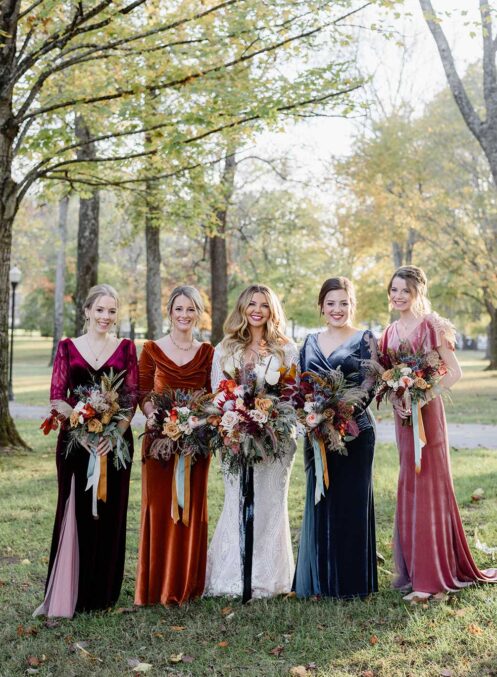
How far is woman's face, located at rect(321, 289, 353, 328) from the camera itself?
5.62 m

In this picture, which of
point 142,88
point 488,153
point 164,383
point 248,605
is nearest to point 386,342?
point 164,383

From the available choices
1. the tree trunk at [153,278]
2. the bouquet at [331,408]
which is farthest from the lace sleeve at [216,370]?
the tree trunk at [153,278]

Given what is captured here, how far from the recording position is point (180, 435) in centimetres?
533

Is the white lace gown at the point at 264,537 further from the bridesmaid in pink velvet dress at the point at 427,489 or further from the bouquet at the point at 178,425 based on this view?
the bridesmaid in pink velvet dress at the point at 427,489

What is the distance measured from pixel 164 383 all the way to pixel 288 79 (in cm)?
698

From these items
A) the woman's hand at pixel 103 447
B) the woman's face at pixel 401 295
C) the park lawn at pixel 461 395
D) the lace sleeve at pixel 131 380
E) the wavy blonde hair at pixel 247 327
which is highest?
the woman's face at pixel 401 295

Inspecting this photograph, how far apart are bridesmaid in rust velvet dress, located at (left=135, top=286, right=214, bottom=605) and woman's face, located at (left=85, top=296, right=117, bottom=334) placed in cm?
35

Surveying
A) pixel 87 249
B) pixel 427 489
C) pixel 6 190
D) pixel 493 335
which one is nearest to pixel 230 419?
pixel 427 489

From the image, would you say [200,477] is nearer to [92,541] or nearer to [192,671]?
[92,541]

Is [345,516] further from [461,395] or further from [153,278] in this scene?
[461,395]

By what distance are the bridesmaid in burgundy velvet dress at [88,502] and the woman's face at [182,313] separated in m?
0.40

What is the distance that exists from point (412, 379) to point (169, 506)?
2.08 m

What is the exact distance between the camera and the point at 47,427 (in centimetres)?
544

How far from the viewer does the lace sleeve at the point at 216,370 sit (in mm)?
5758
